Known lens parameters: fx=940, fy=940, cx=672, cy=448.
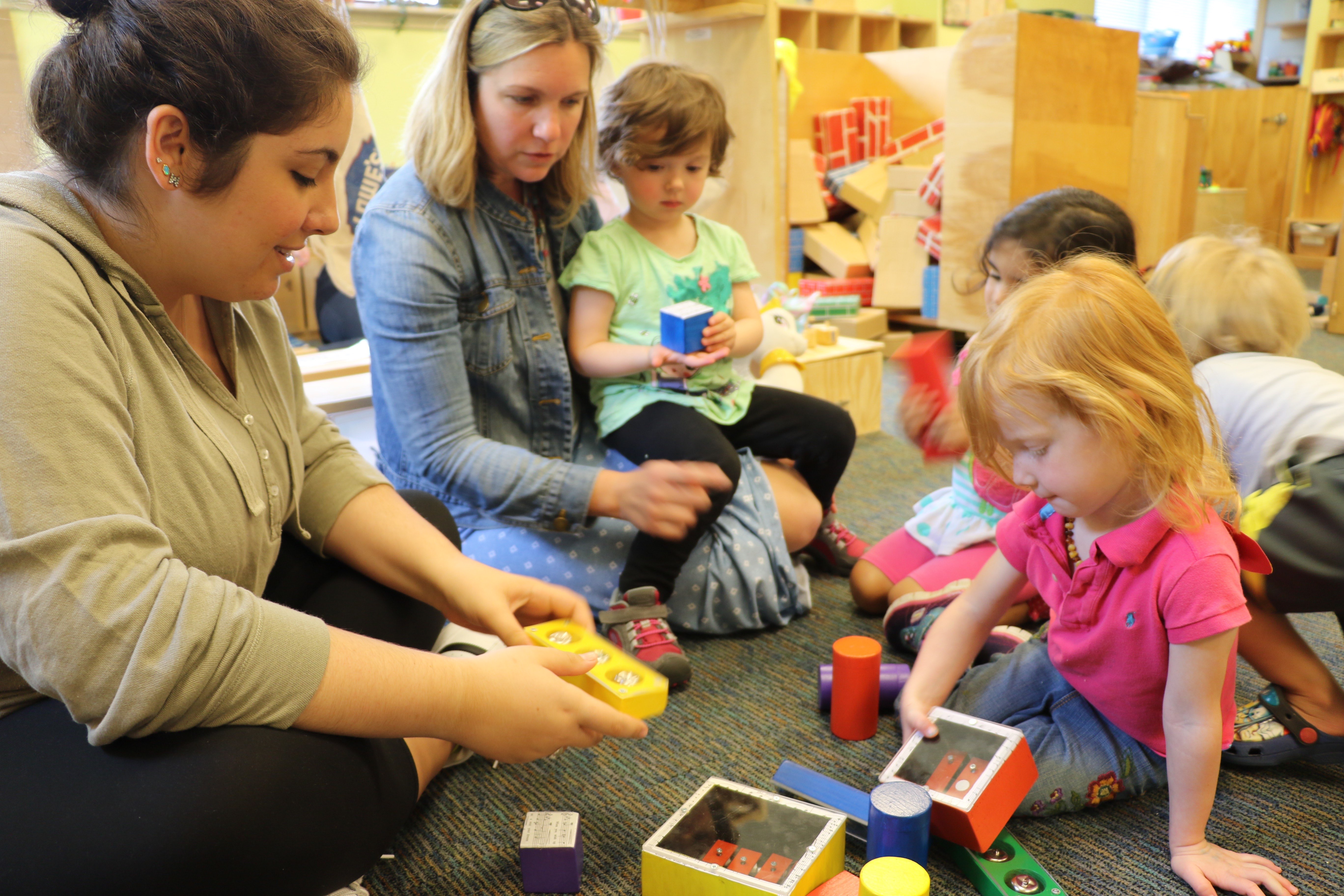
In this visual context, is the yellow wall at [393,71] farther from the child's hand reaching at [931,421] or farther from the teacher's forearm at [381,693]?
the teacher's forearm at [381,693]

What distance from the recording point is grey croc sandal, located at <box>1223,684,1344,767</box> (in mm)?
1085

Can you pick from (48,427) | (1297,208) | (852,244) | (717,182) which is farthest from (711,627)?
(1297,208)

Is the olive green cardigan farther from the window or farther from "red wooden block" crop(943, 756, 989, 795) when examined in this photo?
the window

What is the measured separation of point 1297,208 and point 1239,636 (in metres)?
4.38

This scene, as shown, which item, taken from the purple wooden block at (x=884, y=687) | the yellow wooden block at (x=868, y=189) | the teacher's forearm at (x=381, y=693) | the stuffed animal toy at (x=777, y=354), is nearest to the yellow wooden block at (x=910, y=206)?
the yellow wooden block at (x=868, y=189)

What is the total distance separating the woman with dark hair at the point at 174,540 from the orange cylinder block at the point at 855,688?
39 centimetres

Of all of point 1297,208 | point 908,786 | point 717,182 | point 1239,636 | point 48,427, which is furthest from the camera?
point 1297,208

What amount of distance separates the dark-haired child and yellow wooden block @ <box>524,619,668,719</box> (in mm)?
524

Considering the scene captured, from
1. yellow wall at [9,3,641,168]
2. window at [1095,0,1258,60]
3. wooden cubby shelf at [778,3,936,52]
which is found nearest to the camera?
yellow wall at [9,3,641,168]

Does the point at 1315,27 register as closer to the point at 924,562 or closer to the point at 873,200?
the point at 873,200

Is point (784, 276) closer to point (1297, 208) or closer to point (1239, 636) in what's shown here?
point (1239, 636)

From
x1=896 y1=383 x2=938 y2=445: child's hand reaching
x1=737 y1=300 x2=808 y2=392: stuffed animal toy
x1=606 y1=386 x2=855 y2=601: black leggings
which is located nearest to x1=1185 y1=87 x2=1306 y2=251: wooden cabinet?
x1=737 y1=300 x2=808 y2=392: stuffed animal toy

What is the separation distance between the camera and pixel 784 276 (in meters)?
2.65

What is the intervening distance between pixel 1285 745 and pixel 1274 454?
1.11 ft
